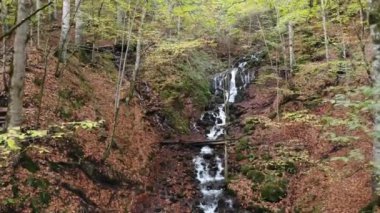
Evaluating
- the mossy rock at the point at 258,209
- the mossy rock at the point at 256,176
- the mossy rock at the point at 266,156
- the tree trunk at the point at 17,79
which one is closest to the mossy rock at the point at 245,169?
the mossy rock at the point at 256,176

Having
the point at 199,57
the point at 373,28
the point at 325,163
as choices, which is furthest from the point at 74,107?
the point at 199,57

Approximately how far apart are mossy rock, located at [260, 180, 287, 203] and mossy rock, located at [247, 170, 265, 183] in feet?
1.44

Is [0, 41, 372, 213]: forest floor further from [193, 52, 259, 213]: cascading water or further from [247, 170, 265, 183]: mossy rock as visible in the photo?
[193, 52, 259, 213]: cascading water

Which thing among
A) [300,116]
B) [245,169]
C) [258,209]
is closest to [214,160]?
[245,169]

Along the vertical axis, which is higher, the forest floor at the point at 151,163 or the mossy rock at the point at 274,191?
the forest floor at the point at 151,163

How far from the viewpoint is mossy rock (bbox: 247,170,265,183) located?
42.4 feet

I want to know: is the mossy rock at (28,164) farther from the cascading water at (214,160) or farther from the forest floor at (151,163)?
the cascading water at (214,160)

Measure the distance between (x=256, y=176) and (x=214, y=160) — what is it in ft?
8.08

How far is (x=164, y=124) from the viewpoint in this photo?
17109 mm

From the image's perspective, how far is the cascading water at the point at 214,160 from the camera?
1244 cm

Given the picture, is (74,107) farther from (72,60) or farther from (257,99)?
(257,99)

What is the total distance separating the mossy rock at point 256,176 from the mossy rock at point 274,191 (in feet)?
1.44

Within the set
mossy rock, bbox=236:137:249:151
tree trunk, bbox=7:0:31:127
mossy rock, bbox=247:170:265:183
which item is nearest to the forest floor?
mossy rock, bbox=247:170:265:183

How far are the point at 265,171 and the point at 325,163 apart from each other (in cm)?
217
